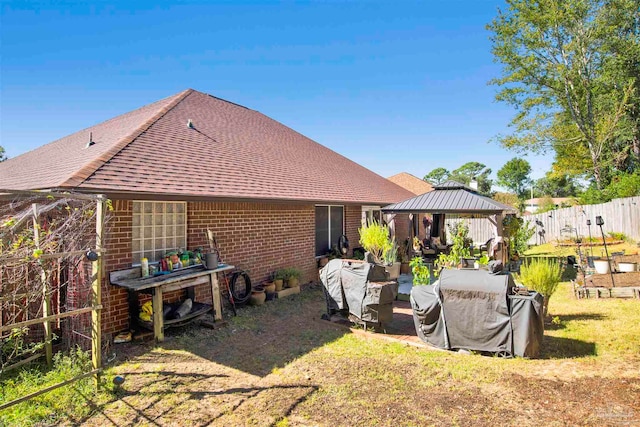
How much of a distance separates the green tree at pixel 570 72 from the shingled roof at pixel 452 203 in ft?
56.4

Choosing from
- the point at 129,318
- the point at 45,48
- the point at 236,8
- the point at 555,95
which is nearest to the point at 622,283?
the point at 129,318

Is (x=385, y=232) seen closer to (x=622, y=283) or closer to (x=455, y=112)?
(x=622, y=283)

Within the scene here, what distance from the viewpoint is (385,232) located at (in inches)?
404

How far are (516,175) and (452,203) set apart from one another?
252 feet

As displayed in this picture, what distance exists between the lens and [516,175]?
7612cm

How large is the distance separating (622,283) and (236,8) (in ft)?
40.4

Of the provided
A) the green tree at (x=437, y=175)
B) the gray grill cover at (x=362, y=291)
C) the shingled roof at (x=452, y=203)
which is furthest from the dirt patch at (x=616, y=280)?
the green tree at (x=437, y=175)

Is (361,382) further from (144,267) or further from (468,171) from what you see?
(468,171)

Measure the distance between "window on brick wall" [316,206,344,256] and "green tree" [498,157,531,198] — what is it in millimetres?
74533

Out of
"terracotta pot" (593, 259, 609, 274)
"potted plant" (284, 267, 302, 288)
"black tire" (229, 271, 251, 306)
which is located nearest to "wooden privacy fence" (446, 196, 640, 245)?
"terracotta pot" (593, 259, 609, 274)

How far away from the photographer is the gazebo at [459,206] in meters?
10.1

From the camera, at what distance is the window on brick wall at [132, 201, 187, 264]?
6.28 m

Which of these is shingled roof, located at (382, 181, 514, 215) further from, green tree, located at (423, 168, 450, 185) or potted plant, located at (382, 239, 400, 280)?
green tree, located at (423, 168, 450, 185)

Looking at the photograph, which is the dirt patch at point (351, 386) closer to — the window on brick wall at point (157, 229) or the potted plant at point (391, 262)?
the window on brick wall at point (157, 229)
